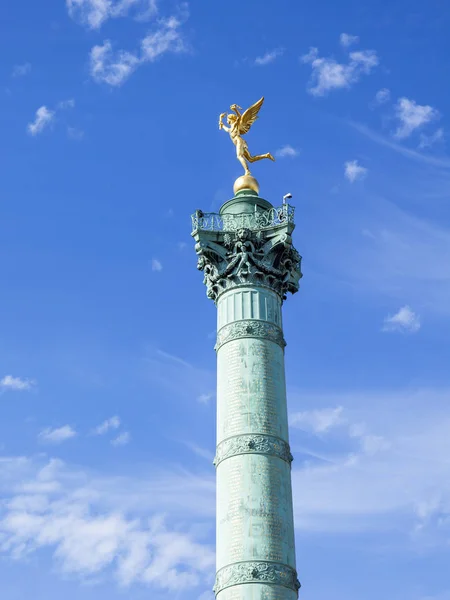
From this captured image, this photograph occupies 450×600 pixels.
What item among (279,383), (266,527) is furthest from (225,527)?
(279,383)

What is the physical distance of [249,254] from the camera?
42.2m

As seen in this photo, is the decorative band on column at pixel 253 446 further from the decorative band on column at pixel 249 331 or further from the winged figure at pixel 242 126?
the winged figure at pixel 242 126

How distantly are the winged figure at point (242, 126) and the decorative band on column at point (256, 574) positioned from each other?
18.9 m

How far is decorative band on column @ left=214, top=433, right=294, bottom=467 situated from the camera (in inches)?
1496

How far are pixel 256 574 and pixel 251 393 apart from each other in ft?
22.8

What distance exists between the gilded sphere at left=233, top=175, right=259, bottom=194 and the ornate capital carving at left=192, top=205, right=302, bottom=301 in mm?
2454

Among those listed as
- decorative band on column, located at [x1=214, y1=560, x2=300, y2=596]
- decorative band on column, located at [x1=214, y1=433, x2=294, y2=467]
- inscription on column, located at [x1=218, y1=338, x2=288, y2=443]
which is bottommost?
decorative band on column, located at [x1=214, y1=560, x2=300, y2=596]

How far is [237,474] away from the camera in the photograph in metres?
37.7

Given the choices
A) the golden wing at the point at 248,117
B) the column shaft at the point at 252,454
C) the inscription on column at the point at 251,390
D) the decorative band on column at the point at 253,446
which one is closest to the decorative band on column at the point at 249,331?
the column shaft at the point at 252,454

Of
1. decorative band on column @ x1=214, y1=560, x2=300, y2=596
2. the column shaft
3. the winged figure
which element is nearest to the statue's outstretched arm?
the winged figure

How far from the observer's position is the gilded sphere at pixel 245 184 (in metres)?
45.5

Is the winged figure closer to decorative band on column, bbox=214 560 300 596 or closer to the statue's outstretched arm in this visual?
the statue's outstretched arm

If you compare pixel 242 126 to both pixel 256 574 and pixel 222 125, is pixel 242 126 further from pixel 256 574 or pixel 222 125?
pixel 256 574

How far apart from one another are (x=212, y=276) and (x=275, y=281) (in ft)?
8.80
